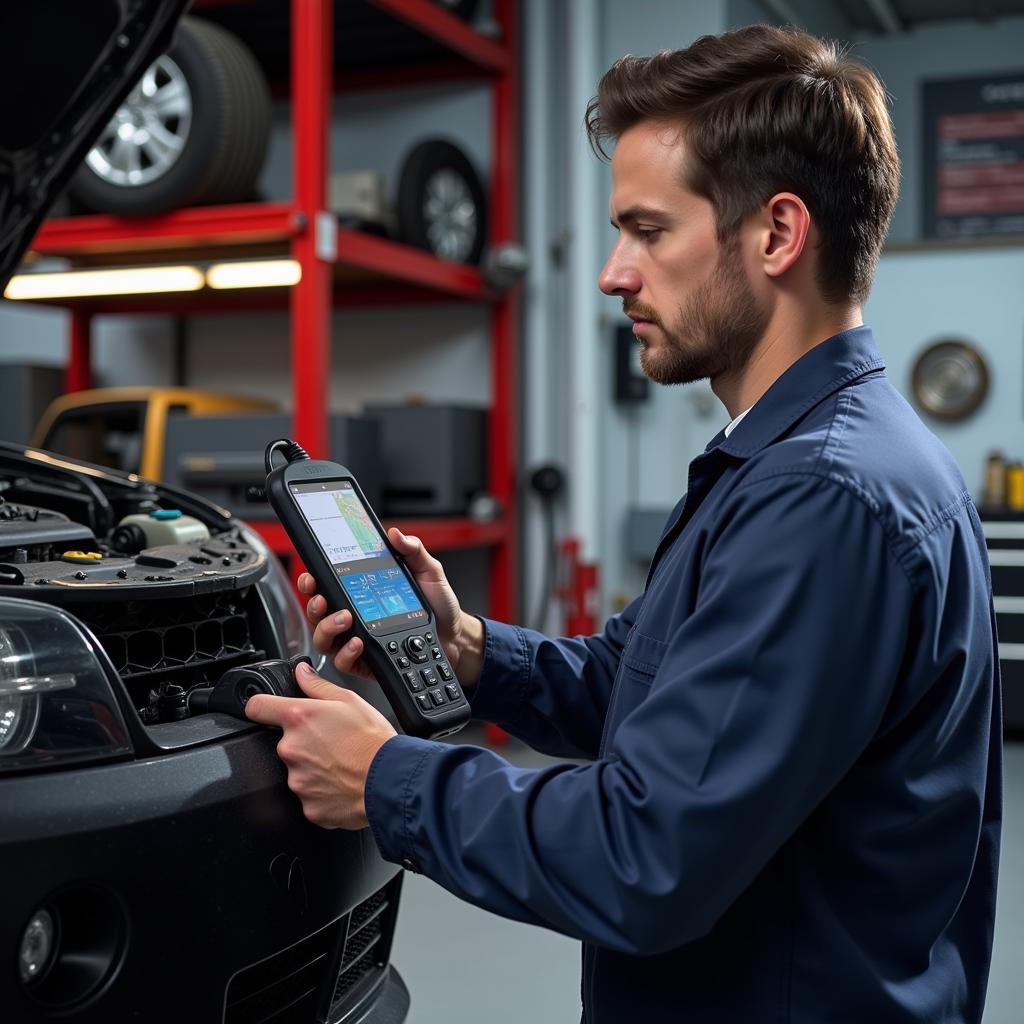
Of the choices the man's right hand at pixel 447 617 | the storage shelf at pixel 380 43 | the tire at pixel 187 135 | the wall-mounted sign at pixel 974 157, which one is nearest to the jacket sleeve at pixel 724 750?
the man's right hand at pixel 447 617

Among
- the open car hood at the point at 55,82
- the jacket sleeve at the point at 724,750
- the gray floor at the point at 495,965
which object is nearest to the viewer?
the jacket sleeve at the point at 724,750

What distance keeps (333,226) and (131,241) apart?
78 centimetres

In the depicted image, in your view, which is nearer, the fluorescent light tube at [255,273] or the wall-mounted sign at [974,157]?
the fluorescent light tube at [255,273]

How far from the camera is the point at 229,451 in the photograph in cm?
421

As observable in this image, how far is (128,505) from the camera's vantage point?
195cm

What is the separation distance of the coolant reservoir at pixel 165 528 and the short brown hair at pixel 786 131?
87 cm

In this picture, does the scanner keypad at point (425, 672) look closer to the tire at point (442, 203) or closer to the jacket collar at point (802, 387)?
the jacket collar at point (802, 387)

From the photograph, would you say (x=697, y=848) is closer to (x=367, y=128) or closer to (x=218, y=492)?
(x=218, y=492)

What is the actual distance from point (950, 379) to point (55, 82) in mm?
4665

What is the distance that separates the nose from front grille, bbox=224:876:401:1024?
2.41ft

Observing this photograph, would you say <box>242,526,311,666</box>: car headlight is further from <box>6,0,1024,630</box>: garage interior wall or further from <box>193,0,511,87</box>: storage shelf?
<box>6,0,1024,630</box>: garage interior wall

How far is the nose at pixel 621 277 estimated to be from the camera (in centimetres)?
123

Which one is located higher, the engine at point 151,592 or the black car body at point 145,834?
the engine at point 151,592

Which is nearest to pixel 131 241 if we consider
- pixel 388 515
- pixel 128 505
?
pixel 388 515
